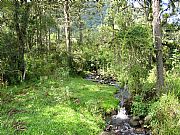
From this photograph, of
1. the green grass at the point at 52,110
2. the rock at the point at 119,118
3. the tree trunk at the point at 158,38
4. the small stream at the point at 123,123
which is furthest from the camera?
the tree trunk at the point at 158,38

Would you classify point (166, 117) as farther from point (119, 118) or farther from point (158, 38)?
point (158, 38)

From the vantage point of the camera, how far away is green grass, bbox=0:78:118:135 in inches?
597

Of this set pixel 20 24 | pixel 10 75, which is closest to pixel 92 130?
pixel 10 75

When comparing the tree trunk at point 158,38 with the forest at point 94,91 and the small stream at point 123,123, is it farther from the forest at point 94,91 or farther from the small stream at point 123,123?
the small stream at point 123,123

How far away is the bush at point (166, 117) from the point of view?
1384 centimetres

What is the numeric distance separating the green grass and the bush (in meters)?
3.13

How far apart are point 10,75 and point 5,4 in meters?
6.73

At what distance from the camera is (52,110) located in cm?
1809

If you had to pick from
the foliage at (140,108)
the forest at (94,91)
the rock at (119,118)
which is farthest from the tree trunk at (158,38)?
the rock at (119,118)

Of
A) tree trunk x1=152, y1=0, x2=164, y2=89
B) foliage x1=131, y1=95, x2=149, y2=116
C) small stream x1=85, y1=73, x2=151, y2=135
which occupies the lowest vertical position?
small stream x1=85, y1=73, x2=151, y2=135

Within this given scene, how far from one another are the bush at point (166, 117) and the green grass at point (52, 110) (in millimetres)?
3131

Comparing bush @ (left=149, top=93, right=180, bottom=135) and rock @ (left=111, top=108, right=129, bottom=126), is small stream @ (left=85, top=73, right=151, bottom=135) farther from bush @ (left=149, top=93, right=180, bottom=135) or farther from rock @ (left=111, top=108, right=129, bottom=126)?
bush @ (left=149, top=93, right=180, bottom=135)

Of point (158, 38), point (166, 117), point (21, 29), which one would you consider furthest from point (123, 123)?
point (21, 29)

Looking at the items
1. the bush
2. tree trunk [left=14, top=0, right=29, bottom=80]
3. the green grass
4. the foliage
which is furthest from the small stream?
tree trunk [left=14, top=0, right=29, bottom=80]
